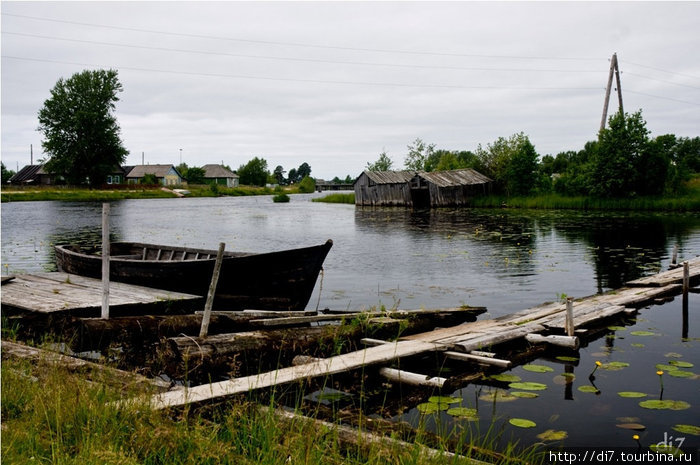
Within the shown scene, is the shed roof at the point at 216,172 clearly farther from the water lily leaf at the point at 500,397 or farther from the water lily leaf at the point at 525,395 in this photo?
the water lily leaf at the point at 525,395

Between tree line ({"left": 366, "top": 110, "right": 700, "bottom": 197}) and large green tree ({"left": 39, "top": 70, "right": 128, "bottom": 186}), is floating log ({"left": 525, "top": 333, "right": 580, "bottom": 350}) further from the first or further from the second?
large green tree ({"left": 39, "top": 70, "right": 128, "bottom": 186})

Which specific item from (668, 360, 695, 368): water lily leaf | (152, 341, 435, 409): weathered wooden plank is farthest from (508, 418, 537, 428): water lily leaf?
(668, 360, 695, 368): water lily leaf

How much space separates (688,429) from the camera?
5973mm

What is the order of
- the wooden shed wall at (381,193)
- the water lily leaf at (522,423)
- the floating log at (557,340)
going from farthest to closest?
the wooden shed wall at (381,193)
the floating log at (557,340)
the water lily leaf at (522,423)

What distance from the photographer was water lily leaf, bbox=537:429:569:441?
5.93 m

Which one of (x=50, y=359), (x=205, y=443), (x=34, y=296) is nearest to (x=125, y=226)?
(x=34, y=296)

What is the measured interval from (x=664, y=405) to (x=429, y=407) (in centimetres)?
274

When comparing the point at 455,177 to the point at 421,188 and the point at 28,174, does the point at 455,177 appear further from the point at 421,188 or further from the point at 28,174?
the point at 28,174

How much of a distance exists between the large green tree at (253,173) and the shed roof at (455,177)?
82901 millimetres

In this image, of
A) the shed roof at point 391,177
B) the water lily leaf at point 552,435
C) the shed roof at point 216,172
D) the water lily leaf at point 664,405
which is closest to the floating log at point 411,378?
the water lily leaf at point 552,435

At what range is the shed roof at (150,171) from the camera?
355 ft

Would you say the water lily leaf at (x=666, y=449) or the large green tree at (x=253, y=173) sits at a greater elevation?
the large green tree at (x=253, y=173)

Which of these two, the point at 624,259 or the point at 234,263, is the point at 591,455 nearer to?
the point at 234,263

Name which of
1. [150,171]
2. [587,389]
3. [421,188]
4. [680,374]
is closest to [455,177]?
[421,188]
